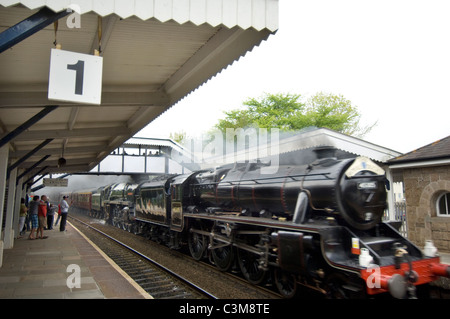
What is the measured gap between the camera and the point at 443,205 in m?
9.17

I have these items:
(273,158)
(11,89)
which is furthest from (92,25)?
(273,158)

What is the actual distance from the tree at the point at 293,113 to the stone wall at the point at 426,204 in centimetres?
1977

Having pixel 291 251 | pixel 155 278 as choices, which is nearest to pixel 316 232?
pixel 291 251

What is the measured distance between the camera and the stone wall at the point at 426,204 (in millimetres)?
8781

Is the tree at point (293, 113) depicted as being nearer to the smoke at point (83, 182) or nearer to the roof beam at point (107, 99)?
the smoke at point (83, 182)

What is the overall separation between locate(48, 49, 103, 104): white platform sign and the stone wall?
8.88 meters

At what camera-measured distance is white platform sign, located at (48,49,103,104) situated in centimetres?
317

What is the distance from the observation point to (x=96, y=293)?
5.39 metres

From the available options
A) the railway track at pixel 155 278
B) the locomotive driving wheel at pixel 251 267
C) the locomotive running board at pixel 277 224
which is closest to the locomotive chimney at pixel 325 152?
the locomotive running board at pixel 277 224

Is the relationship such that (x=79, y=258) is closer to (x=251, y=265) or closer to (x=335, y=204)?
(x=251, y=265)

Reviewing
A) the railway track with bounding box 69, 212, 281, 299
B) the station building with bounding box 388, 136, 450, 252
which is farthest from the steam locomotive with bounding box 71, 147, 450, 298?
the station building with bounding box 388, 136, 450, 252

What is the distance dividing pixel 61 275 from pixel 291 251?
4.57m

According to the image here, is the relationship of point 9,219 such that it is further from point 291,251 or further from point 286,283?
point 291,251

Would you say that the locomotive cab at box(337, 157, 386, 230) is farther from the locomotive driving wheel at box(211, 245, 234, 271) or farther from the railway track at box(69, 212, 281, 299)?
the locomotive driving wheel at box(211, 245, 234, 271)
